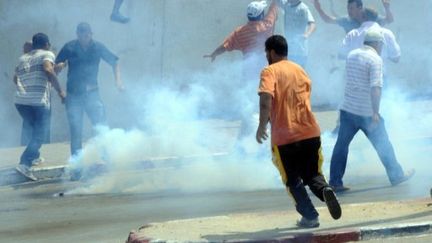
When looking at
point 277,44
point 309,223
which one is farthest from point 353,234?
point 277,44

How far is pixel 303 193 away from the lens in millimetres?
8844

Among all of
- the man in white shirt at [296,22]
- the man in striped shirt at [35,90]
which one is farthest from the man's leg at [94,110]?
the man in white shirt at [296,22]

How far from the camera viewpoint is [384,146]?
11477 millimetres

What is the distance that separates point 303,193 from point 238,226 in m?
0.67

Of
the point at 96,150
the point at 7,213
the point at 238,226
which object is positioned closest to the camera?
the point at 238,226

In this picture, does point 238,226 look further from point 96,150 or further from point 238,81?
point 238,81

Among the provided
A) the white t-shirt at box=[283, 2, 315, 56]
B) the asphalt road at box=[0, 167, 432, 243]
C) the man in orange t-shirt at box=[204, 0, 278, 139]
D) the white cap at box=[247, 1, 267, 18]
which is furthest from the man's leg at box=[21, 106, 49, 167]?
the white t-shirt at box=[283, 2, 315, 56]

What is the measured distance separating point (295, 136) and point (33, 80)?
255 inches

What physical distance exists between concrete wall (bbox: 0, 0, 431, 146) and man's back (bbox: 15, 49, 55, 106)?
1.51 m

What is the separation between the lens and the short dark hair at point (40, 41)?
1442 cm

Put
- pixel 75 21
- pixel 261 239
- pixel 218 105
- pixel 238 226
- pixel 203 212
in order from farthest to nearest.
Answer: pixel 75 21 < pixel 218 105 < pixel 203 212 < pixel 238 226 < pixel 261 239

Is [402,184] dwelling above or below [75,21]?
below

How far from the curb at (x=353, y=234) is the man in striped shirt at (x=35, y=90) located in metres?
5.83

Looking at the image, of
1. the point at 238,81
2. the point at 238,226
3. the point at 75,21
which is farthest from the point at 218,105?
the point at 238,226
